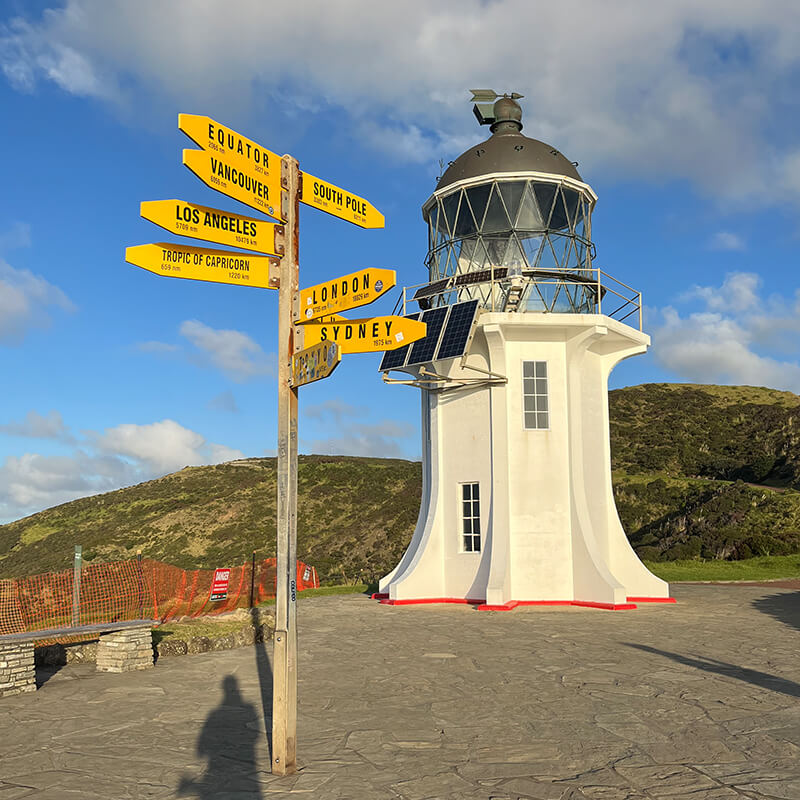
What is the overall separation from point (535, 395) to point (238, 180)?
1241 cm

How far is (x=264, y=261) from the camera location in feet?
21.7

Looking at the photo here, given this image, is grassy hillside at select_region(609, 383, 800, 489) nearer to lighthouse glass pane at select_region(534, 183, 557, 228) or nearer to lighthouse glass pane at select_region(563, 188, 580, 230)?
lighthouse glass pane at select_region(563, 188, 580, 230)

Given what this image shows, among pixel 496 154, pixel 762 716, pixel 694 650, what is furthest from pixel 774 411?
pixel 762 716

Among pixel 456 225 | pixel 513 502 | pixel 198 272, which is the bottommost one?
pixel 513 502

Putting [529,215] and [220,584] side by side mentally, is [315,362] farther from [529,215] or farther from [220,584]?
[220,584]

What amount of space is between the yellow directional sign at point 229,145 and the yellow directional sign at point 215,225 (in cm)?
42

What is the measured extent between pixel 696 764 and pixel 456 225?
564 inches

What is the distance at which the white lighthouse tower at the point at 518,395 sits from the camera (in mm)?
17250

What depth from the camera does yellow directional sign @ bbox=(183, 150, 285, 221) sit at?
19.7 feet

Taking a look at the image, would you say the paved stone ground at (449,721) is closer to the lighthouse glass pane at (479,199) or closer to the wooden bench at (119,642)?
the wooden bench at (119,642)

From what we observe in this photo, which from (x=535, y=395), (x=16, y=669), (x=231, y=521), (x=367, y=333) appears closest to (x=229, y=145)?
(x=367, y=333)

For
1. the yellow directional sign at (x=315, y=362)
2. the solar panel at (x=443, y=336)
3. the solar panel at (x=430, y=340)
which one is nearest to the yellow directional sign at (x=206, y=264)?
the yellow directional sign at (x=315, y=362)

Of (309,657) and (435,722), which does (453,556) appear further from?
(435,722)

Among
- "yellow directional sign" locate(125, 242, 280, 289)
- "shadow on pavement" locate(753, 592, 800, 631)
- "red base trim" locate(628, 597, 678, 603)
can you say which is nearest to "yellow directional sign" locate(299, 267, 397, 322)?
"yellow directional sign" locate(125, 242, 280, 289)
